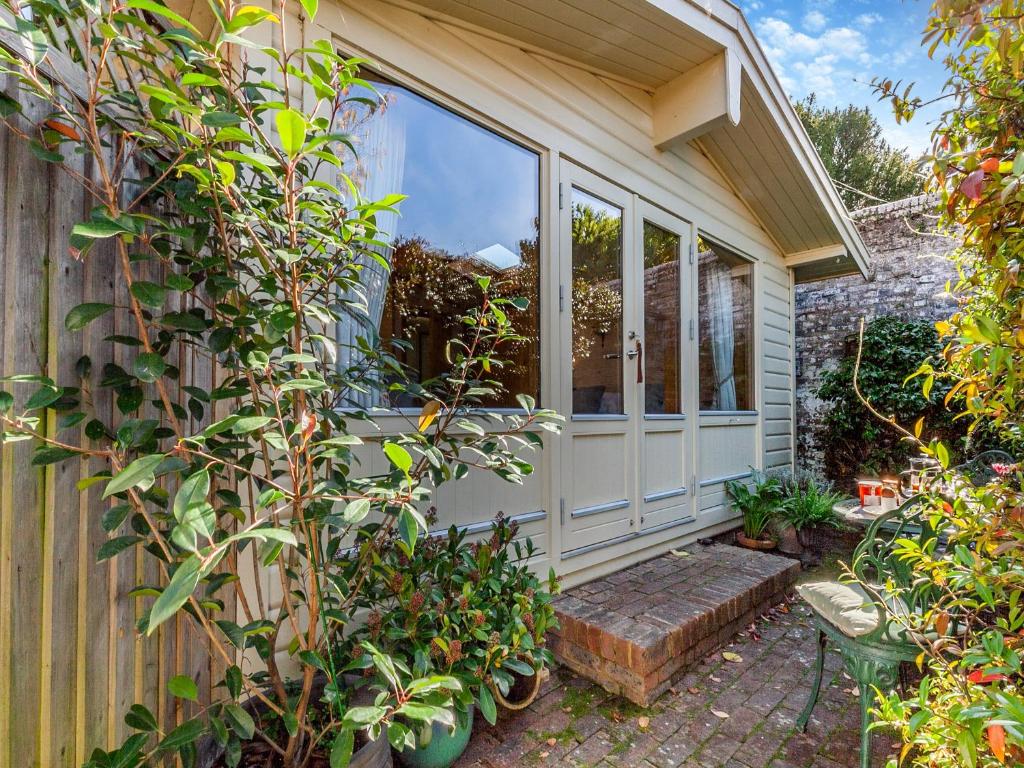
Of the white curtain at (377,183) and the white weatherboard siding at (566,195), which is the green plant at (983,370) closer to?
the white weatherboard siding at (566,195)

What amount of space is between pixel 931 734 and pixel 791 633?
2.04 meters

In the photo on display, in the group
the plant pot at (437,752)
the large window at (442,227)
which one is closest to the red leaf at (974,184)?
the large window at (442,227)

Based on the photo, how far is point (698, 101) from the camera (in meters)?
3.17

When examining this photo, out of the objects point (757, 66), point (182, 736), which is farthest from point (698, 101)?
point (182, 736)

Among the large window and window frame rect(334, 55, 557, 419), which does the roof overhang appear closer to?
window frame rect(334, 55, 557, 419)

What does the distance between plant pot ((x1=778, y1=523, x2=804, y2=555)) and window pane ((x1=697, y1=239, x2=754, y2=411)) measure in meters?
1.06

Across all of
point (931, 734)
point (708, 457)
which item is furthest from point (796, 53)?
point (931, 734)

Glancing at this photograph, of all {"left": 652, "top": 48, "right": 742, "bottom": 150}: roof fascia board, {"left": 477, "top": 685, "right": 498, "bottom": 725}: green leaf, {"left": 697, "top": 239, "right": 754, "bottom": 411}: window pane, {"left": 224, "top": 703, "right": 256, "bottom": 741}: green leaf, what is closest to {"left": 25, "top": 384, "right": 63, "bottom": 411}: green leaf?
{"left": 224, "top": 703, "right": 256, "bottom": 741}: green leaf

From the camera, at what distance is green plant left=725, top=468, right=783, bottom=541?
392 cm

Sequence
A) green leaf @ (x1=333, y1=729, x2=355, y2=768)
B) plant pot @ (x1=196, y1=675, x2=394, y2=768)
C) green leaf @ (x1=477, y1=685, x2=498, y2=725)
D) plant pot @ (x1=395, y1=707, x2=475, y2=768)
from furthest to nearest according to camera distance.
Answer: plant pot @ (x1=395, y1=707, x2=475, y2=768) < green leaf @ (x1=477, y1=685, x2=498, y2=725) < plant pot @ (x1=196, y1=675, x2=394, y2=768) < green leaf @ (x1=333, y1=729, x2=355, y2=768)

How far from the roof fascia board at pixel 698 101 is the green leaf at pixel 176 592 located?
3.49m

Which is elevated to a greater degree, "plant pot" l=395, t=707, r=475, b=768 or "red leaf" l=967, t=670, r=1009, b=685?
"red leaf" l=967, t=670, r=1009, b=685

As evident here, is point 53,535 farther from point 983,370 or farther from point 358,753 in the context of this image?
point 983,370

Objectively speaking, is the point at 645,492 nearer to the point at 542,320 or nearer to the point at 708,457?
the point at 708,457
